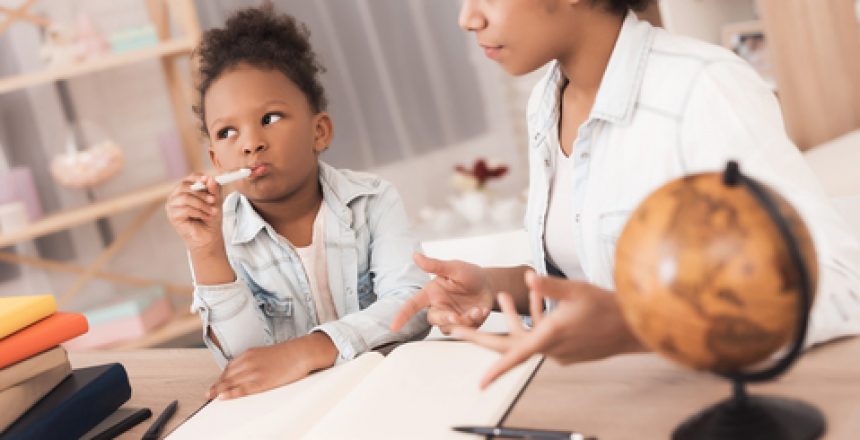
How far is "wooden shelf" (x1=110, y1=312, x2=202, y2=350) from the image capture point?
10.8 feet

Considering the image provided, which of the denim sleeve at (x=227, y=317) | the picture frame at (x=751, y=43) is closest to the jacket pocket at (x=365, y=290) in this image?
the denim sleeve at (x=227, y=317)

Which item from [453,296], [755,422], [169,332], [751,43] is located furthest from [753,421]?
[169,332]

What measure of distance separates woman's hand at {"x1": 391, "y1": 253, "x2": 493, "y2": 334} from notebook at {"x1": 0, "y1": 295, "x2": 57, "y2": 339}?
449mm

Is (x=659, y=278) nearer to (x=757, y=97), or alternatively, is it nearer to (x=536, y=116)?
(x=757, y=97)

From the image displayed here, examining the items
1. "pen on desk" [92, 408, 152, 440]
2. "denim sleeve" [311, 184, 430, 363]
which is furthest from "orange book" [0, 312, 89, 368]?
"denim sleeve" [311, 184, 430, 363]

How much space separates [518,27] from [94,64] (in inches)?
99.0

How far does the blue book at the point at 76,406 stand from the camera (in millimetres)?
997

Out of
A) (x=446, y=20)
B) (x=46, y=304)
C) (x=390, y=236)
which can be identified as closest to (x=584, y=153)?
(x=390, y=236)

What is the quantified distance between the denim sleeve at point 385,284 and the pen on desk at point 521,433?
40cm

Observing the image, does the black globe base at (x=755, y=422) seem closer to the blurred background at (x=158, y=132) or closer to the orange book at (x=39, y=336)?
the orange book at (x=39, y=336)

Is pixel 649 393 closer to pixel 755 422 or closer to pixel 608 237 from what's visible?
pixel 755 422

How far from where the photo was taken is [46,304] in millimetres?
1113

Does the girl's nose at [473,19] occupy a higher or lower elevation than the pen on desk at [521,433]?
higher

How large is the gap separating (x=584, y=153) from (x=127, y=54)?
2461mm
